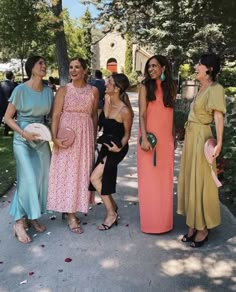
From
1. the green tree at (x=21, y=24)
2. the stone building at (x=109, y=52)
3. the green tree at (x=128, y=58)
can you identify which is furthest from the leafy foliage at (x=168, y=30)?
the stone building at (x=109, y=52)

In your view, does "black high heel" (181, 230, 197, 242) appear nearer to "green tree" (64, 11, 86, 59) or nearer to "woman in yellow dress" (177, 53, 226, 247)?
"woman in yellow dress" (177, 53, 226, 247)

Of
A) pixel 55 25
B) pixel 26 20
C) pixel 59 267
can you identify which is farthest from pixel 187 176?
pixel 26 20

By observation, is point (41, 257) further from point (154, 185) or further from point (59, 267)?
point (154, 185)

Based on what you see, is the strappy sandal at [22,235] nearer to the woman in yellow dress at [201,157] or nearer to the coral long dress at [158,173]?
the coral long dress at [158,173]

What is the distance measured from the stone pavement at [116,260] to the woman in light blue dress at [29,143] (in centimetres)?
32

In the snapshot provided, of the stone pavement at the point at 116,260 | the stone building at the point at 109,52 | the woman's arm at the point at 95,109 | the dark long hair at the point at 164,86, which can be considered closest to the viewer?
the stone pavement at the point at 116,260

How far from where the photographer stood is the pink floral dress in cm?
448

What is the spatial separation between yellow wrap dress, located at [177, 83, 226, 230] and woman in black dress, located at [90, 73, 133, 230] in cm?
69

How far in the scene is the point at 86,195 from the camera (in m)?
4.66

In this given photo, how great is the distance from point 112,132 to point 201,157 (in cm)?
100

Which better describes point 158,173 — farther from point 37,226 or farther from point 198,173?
point 37,226

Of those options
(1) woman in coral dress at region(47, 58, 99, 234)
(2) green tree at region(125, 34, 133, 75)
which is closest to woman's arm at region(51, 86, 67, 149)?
(1) woman in coral dress at region(47, 58, 99, 234)

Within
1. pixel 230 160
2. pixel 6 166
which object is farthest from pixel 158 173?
pixel 6 166

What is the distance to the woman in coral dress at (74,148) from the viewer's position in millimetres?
4410
